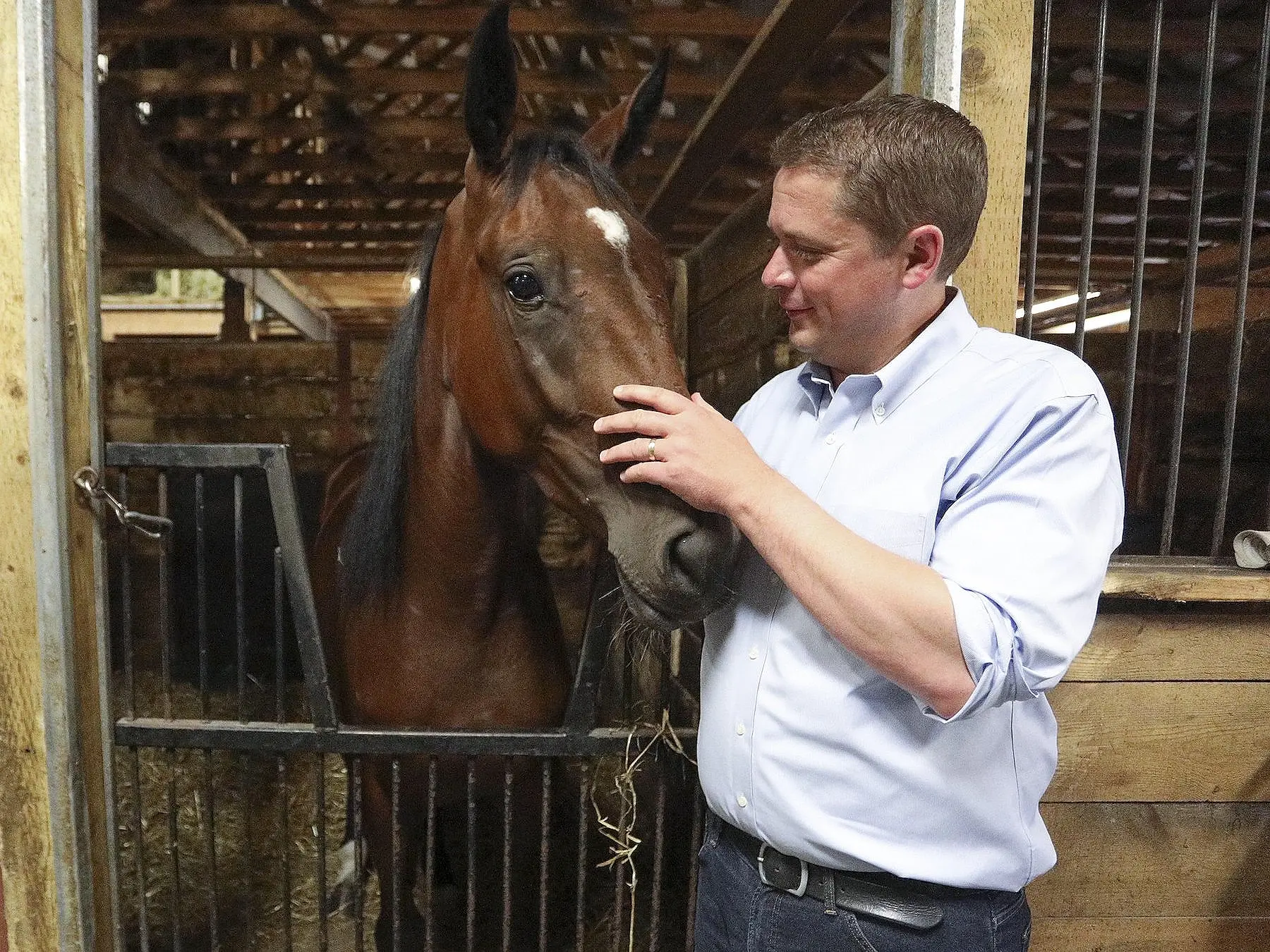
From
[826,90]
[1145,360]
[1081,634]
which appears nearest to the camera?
[1081,634]

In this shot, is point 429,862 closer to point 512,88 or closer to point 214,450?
point 214,450

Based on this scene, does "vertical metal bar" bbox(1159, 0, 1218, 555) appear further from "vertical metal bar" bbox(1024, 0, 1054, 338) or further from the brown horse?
the brown horse

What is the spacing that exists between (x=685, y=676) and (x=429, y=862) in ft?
4.26

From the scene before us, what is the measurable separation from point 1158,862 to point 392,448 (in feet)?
5.65

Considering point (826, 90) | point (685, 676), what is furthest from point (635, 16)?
point (685, 676)

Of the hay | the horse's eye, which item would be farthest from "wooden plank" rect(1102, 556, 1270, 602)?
the hay

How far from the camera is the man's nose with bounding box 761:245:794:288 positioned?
1058 mm

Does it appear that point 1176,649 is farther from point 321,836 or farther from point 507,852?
point 321,836

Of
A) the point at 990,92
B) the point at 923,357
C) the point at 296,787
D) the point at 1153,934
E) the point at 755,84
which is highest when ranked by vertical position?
the point at 755,84

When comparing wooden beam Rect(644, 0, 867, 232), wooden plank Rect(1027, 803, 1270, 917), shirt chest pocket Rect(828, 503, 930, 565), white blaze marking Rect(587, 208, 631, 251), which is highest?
wooden beam Rect(644, 0, 867, 232)

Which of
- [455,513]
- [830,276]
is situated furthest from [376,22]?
[830,276]

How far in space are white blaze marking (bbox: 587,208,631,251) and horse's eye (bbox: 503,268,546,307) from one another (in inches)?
5.3

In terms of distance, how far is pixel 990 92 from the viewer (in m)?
1.31

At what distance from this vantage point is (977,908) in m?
0.99
